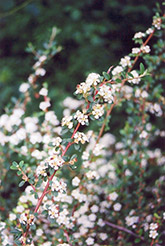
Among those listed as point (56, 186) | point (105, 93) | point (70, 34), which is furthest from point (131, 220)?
point (70, 34)

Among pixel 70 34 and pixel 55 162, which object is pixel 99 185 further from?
pixel 70 34

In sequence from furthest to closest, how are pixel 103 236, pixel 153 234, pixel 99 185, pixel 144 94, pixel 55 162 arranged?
pixel 99 185, pixel 144 94, pixel 103 236, pixel 153 234, pixel 55 162

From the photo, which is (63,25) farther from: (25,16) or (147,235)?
(147,235)

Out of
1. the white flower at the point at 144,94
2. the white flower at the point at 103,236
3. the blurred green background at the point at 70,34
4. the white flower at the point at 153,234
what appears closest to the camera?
the white flower at the point at 153,234

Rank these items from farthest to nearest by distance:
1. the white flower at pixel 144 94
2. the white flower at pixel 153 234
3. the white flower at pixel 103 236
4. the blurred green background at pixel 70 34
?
the blurred green background at pixel 70 34 < the white flower at pixel 144 94 < the white flower at pixel 103 236 < the white flower at pixel 153 234

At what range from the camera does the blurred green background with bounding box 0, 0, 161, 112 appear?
2648mm

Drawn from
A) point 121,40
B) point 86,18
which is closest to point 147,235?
point 121,40

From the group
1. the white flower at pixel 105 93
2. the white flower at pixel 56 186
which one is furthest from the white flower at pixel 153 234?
the white flower at pixel 105 93

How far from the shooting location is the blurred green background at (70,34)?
265 centimetres

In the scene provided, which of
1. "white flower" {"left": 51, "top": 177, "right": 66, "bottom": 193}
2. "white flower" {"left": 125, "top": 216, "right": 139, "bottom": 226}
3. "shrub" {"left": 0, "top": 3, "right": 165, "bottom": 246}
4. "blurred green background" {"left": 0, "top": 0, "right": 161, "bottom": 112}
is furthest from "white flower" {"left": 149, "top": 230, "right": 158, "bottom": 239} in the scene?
"blurred green background" {"left": 0, "top": 0, "right": 161, "bottom": 112}

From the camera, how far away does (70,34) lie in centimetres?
296

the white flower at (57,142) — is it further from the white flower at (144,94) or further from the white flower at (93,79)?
the white flower at (144,94)

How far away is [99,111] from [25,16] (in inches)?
90.9

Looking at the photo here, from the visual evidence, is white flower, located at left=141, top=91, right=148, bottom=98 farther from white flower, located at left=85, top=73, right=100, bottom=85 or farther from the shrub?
white flower, located at left=85, top=73, right=100, bottom=85
